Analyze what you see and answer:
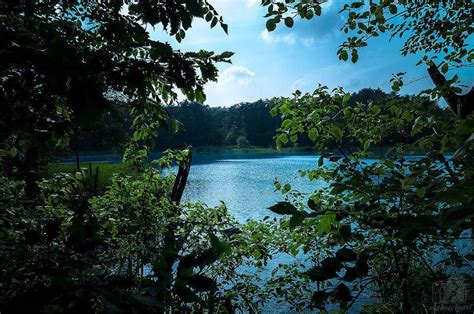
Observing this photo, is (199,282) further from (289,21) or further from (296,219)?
(289,21)

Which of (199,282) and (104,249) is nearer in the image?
(199,282)

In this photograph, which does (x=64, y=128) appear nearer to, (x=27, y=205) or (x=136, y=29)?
(x=136, y=29)

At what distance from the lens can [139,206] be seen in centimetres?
512

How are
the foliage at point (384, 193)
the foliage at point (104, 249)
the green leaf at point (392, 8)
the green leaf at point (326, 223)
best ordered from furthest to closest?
the green leaf at point (392, 8)
the green leaf at point (326, 223)
the foliage at point (384, 193)
the foliage at point (104, 249)

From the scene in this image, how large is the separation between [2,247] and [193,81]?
62.8 inches

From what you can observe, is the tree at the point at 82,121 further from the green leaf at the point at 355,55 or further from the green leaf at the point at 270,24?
the green leaf at the point at 355,55

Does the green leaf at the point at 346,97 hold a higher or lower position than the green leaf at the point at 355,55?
lower

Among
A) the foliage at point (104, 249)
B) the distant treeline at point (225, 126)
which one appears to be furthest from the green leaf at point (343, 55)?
the distant treeline at point (225, 126)

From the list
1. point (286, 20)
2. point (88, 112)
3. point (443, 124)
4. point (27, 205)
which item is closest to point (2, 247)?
point (88, 112)

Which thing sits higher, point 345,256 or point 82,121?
point 82,121

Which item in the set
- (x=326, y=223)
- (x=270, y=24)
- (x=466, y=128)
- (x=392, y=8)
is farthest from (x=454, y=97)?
(x=466, y=128)

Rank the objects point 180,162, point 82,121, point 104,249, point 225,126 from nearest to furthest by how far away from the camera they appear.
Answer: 1. point 82,121
2. point 104,249
3. point 180,162
4. point 225,126

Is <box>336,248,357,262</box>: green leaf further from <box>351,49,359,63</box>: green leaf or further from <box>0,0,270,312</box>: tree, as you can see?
<box>351,49,359,63</box>: green leaf

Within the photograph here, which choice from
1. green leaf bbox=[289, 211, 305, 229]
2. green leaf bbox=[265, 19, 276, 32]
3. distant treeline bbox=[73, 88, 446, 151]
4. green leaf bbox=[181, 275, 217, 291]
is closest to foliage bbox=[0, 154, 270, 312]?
green leaf bbox=[181, 275, 217, 291]
